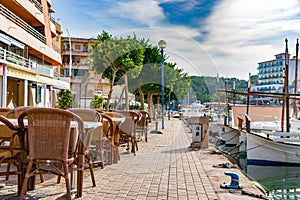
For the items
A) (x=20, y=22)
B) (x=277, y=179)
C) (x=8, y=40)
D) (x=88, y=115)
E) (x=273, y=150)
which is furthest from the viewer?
(x=20, y=22)

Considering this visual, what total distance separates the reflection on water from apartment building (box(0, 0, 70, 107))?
1267 cm

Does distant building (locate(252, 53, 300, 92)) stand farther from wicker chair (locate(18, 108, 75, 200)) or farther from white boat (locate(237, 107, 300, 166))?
wicker chair (locate(18, 108, 75, 200))

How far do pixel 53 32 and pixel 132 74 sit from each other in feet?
53.7

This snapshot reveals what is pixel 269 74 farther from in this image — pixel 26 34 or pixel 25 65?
pixel 25 65

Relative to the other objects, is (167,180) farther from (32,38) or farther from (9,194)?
(32,38)

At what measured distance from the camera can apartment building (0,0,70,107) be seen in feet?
62.2

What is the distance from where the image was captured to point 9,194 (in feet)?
12.7

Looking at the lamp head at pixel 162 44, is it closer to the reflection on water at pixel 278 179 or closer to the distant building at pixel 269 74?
the reflection on water at pixel 278 179

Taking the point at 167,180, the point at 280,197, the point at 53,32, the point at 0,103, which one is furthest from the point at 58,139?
the point at 53,32

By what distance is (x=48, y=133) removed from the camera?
329 centimetres

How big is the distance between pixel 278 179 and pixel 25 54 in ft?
66.8

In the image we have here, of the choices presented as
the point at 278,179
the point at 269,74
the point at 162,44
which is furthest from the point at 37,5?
the point at 269,74

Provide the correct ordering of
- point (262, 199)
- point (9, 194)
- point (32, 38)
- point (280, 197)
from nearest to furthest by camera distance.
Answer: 1. point (9, 194)
2. point (262, 199)
3. point (280, 197)
4. point (32, 38)

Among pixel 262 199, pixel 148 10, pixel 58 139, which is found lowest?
pixel 262 199
